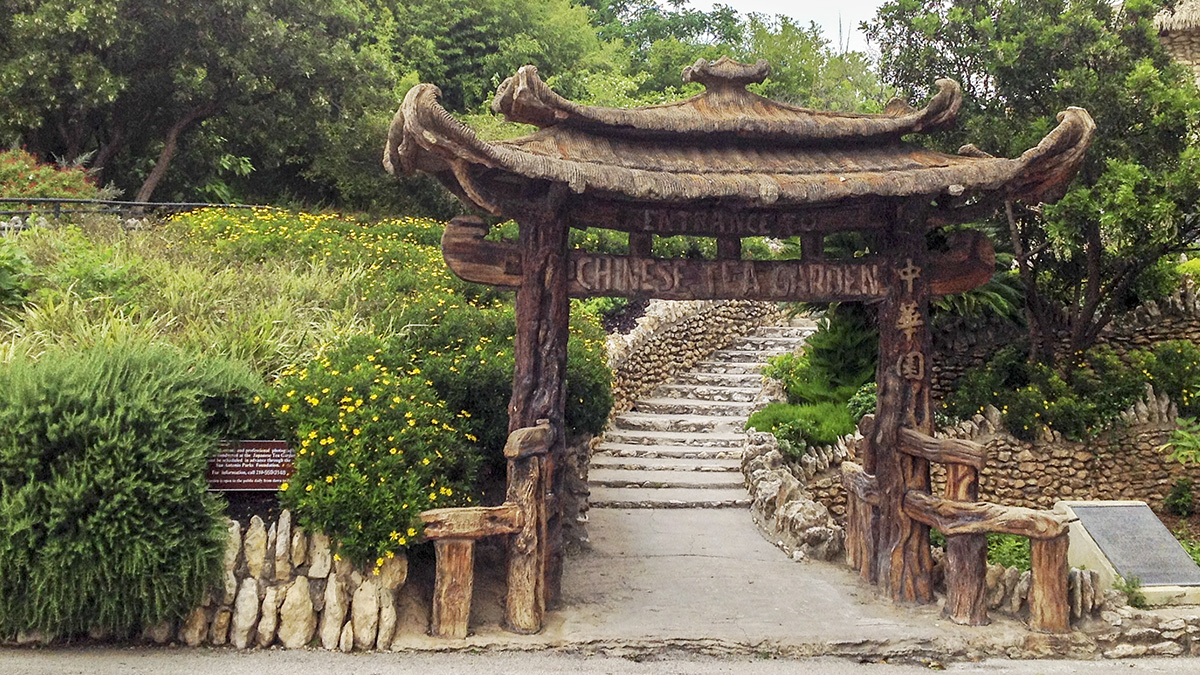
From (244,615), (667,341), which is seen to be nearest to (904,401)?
(244,615)

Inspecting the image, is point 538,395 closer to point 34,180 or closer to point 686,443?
point 686,443

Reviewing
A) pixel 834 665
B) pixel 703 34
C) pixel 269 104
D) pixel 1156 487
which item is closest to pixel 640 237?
pixel 834 665

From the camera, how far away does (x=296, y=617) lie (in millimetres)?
5738

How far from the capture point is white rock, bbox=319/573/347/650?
575 cm

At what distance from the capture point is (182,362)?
6.27 metres

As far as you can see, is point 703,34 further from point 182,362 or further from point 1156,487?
point 182,362

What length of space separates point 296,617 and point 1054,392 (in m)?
10.4

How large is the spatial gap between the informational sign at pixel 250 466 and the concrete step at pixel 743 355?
12372mm

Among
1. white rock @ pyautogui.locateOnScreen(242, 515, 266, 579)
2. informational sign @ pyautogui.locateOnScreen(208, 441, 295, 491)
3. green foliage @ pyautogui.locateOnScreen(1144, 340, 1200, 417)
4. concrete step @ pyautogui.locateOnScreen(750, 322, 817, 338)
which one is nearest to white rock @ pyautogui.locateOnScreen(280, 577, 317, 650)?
white rock @ pyautogui.locateOnScreen(242, 515, 266, 579)

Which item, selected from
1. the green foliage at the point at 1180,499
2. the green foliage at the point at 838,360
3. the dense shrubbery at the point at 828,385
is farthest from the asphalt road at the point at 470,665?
the green foliage at the point at 838,360

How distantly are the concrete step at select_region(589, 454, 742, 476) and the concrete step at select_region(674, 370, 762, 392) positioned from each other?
11.8 ft

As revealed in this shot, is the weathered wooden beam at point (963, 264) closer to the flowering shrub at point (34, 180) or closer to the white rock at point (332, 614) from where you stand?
the white rock at point (332, 614)

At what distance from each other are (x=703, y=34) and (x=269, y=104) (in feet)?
75.4

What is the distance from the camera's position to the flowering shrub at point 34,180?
13703 millimetres
